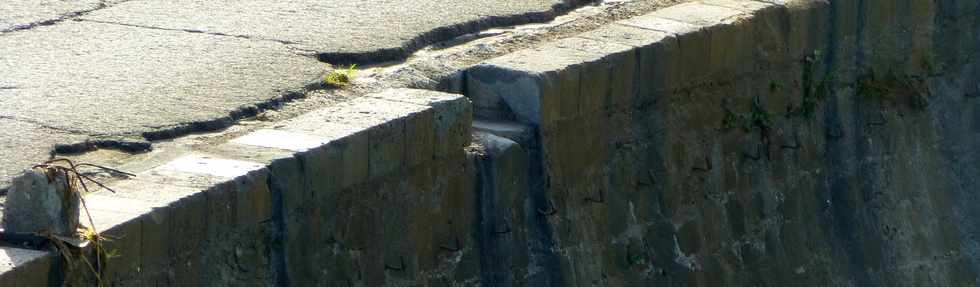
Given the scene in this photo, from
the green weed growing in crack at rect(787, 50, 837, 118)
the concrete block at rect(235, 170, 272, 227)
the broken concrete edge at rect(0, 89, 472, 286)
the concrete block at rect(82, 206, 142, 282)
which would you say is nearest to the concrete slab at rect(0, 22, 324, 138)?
the broken concrete edge at rect(0, 89, 472, 286)

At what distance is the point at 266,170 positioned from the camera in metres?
4.57

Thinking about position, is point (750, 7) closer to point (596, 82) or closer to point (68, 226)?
point (596, 82)

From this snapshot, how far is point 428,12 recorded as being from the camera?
687 centimetres

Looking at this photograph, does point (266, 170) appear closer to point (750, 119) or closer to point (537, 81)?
point (537, 81)

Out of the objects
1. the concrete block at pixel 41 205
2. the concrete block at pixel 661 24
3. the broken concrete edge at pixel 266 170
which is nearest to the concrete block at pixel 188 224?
the broken concrete edge at pixel 266 170

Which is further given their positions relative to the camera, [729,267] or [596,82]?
[729,267]

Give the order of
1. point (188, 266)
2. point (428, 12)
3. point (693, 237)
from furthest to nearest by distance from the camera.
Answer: point (428, 12), point (693, 237), point (188, 266)

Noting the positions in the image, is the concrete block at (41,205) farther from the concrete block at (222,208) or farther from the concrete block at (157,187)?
the concrete block at (222,208)

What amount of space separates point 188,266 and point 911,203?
442cm

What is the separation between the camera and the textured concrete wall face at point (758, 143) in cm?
586

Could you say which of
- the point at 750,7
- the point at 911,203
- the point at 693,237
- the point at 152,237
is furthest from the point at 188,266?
the point at 911,203

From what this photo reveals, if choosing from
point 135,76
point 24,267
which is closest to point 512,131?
point 135,76

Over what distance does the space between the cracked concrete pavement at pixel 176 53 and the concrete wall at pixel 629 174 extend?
1.63 ft

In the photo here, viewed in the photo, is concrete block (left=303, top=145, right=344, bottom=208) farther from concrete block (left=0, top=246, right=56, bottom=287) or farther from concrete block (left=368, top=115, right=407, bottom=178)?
concrete block (left=0, top=246, right=56, bottom=287)
